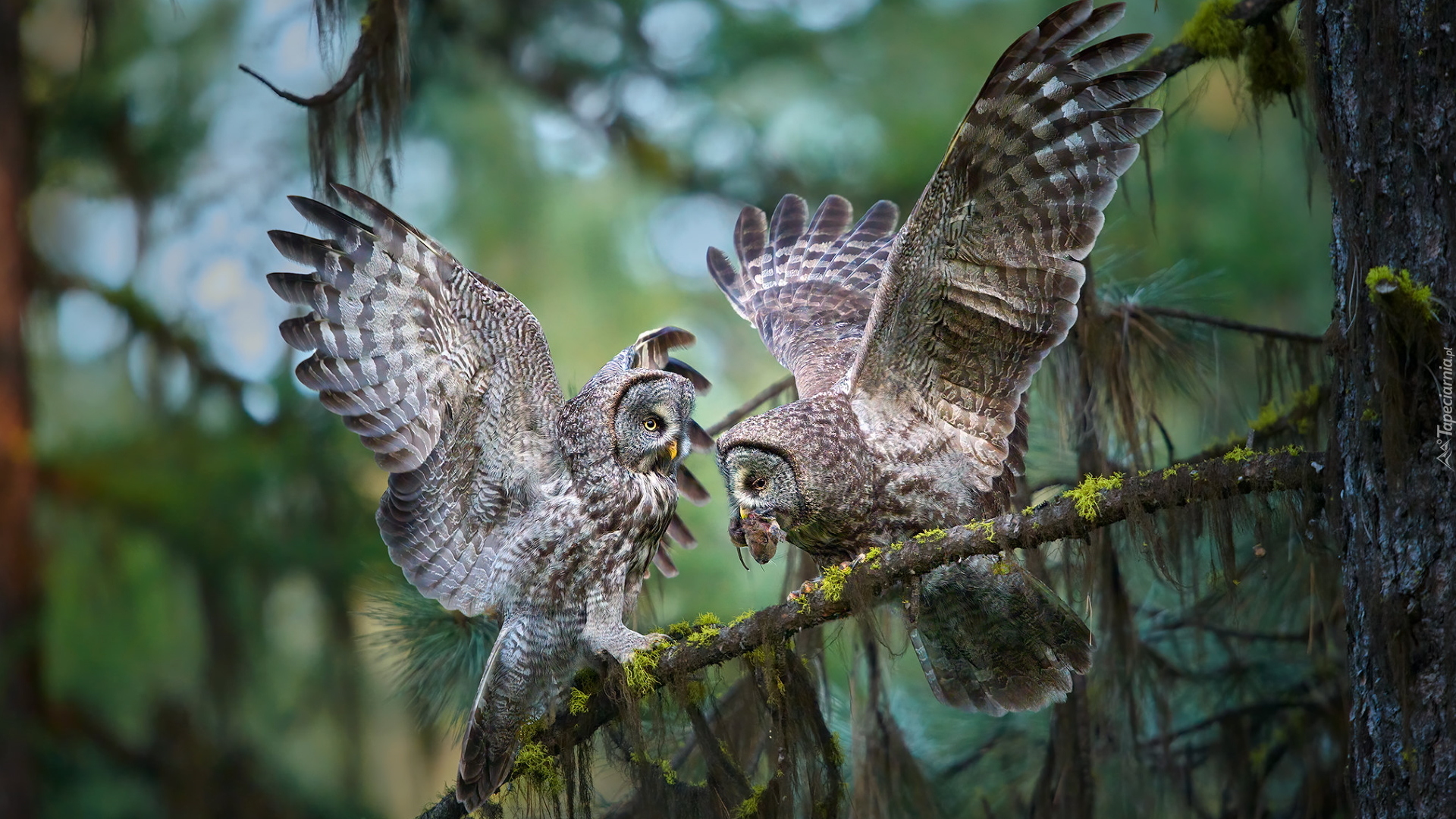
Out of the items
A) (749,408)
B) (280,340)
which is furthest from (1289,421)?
(280,340)

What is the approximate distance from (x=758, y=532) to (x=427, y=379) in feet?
3.21

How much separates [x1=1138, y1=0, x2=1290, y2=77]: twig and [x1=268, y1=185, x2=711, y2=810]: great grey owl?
60.1 inches

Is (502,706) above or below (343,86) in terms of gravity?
below

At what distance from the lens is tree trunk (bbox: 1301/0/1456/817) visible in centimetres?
202

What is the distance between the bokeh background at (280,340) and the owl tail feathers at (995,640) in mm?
862

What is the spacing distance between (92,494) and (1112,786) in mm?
A: 4458

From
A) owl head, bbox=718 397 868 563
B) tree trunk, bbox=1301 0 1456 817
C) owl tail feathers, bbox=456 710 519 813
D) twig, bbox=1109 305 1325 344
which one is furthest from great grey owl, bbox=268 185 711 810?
tree trunk, bbox=1301 0 1456 817

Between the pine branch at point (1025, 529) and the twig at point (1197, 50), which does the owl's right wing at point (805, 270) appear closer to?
the twig at point (1197, 50)

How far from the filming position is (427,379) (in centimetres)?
313

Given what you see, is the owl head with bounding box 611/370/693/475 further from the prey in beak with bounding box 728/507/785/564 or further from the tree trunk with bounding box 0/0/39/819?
the tree trunk with bounding box 0/0/39/819

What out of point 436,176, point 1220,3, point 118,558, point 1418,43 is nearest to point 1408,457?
point 1418,43

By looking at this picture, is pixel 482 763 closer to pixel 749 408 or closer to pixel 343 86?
pixel 749 408

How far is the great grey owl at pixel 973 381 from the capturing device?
2738 mm

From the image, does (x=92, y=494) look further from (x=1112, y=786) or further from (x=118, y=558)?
(x=1112, y=786)
